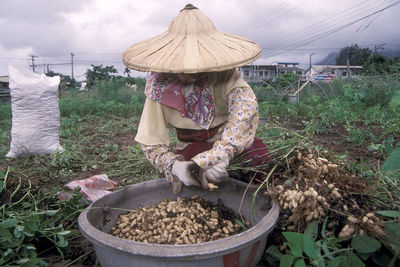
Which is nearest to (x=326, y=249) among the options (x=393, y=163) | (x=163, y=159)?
(x=393, y=163)

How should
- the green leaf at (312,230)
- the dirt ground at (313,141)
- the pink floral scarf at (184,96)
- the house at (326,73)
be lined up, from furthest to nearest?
the house at (326,73) → the pink floral scarf at (184,96) → the dirt ground at (313,141) → the green leaf at (312,230)

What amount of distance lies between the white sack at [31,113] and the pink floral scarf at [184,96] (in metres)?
2.44

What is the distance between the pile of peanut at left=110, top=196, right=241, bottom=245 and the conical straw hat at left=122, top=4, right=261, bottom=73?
0.74 m

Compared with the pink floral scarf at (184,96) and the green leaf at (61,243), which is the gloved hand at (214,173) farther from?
the green leaf at (61,243)

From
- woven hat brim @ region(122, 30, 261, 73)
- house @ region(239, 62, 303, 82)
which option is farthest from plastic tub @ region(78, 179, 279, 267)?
house @ region(239, 62, 303, 82)

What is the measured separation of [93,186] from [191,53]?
1.40 meters

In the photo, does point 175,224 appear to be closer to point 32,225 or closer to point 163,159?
point 163,159

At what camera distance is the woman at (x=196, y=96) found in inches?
55.0

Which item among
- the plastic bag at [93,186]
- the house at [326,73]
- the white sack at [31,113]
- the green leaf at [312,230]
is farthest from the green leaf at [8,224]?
Result: the house at [326,73]

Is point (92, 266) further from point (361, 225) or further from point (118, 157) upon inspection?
point (118, 157)

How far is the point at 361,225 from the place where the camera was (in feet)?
3.67

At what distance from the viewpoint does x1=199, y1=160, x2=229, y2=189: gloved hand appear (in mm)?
1446

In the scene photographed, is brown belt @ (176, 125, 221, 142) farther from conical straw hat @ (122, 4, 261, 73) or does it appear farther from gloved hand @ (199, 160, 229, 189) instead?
conical straw hat @ (122, 4, 261, 73)

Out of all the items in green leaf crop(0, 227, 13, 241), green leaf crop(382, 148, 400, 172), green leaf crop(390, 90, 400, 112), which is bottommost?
green leaf crop(0, 227, 13, 241)
